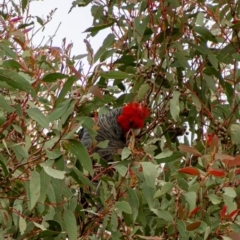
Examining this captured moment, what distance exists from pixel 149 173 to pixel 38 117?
36cm

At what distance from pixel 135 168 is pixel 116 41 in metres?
0.86

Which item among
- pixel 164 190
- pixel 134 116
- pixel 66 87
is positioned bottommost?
pixel 164 190

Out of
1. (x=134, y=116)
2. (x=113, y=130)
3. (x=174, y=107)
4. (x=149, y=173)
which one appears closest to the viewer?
(x=149, y=173)

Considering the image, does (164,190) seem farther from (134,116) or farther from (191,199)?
(134,116)

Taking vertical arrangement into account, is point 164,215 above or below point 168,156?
below

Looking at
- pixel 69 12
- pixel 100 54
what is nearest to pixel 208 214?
pixel 100 54

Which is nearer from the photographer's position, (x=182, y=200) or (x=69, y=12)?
(x=182, y=200)

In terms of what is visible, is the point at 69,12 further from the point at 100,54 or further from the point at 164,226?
the point at 164,226

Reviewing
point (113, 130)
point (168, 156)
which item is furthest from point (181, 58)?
point (113, 130)

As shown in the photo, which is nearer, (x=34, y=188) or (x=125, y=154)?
(x=34, y=188)

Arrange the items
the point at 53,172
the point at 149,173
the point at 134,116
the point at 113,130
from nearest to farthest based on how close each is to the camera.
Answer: the point at 53,172 → the point at 149,173 → the point at 134,116 → the point at 113,130

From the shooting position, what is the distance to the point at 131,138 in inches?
84.0

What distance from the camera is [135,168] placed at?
7.00 ft

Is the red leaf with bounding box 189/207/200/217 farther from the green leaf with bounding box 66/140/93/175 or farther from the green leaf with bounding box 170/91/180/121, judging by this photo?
the green leaf with bounding box 170/91/180/121
